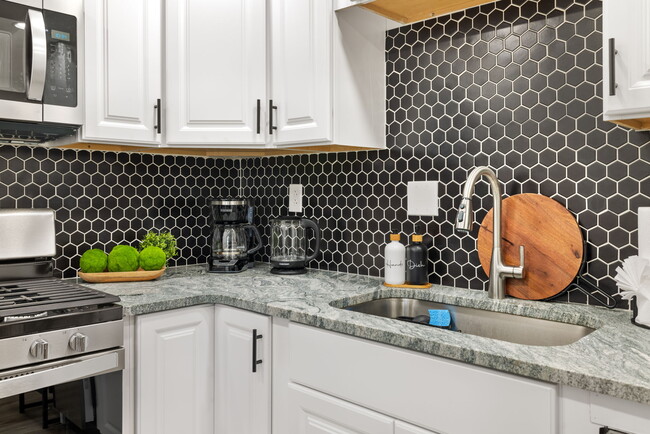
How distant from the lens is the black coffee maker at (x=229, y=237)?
90.6 inches

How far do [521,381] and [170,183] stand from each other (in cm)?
191

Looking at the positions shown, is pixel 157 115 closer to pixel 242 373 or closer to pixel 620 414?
pixel 242 373

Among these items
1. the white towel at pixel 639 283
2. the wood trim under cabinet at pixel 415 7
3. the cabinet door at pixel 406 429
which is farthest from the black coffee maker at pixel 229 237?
the white towel at pixel 639 283

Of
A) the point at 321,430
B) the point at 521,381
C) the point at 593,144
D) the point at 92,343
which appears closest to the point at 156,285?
the point at 92,343

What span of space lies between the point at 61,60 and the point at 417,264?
4.94 ft

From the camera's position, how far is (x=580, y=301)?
160 centimetres

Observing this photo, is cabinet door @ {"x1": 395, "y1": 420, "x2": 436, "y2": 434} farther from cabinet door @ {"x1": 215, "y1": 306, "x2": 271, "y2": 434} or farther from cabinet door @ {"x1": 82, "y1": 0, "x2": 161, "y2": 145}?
cabinet door @ {"x1": 82, "y1": 0, "x2": 161, "y2": 145}

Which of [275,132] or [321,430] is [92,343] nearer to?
[321,430]

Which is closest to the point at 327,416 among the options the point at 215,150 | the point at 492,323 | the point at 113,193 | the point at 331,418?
the point at 331,418

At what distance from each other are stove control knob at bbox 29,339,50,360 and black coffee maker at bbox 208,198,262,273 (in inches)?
37.4

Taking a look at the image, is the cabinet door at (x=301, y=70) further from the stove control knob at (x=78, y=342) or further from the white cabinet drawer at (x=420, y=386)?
the stove control knob at (x=78, y=342)

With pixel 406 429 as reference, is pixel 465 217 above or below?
above

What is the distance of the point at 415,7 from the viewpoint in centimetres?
186

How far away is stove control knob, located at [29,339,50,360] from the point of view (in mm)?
1363
